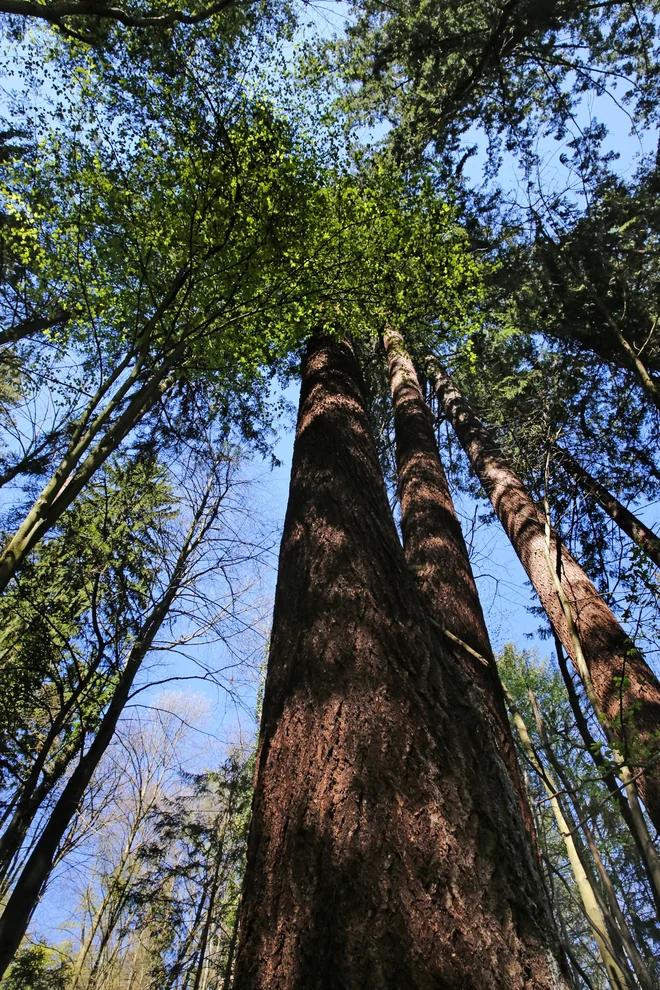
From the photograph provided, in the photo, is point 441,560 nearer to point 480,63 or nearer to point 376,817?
point 376,817

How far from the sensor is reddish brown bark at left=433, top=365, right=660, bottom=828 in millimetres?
3607

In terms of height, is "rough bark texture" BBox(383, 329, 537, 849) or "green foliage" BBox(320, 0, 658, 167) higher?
"green foliage" BBox(320, 0, 658, 167)

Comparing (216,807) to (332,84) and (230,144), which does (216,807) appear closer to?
(230,144)

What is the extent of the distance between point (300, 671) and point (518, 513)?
4495 millimetres

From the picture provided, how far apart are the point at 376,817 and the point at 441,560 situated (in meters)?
1.96

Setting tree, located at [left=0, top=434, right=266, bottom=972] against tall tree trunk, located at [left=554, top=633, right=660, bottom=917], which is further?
tree, located at [left=0, top=434, right=266, bottom=972]

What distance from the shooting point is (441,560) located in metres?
3.20

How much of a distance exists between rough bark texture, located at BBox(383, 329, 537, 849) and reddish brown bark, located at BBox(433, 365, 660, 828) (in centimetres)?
45

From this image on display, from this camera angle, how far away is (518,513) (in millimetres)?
5750

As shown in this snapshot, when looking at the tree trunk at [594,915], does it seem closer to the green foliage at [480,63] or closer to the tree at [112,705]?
the tree at [112,705]

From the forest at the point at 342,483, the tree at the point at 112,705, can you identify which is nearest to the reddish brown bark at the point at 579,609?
the forest at the point at 342,483

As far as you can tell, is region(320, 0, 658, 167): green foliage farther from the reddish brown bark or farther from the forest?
the reddish brown bark

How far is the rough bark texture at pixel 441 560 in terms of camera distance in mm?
2348

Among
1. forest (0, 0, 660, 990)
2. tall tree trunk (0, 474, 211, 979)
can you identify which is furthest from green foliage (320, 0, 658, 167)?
tall tree trunk (0, 474, 211, 979)
